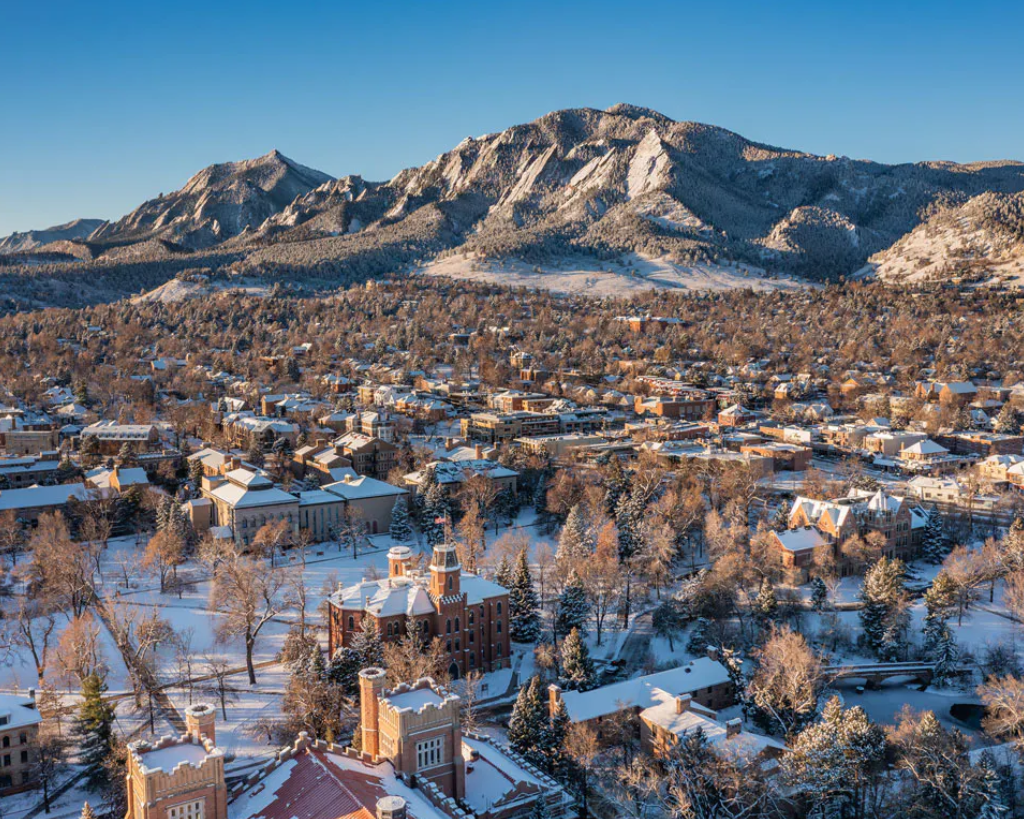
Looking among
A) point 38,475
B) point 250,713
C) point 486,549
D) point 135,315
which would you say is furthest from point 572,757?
point 135,315

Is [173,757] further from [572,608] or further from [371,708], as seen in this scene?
[572,608]

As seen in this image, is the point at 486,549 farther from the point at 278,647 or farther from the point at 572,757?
the point at 572,757

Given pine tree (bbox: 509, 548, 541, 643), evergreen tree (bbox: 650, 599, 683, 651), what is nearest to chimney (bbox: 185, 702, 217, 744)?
pine tree (bbox: 509, 548, 541, 643)

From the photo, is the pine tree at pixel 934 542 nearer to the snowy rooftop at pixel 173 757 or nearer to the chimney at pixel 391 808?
the chimney at pixel 391 808

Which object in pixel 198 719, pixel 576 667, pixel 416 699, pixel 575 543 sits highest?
pixel 198 719

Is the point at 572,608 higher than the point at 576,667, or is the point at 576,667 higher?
the point at 572,608

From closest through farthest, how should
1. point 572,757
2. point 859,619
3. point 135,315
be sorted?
point 572,757 < point 859,619 < point 135,315

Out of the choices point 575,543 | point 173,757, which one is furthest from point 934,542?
point 173,757
